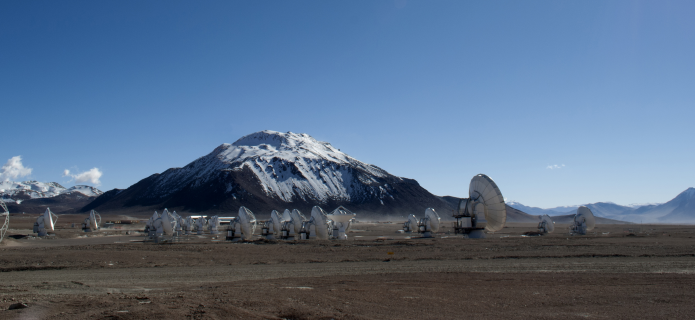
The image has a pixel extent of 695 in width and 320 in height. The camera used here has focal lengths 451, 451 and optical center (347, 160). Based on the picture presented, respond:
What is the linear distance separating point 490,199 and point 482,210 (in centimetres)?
154

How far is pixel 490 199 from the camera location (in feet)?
166

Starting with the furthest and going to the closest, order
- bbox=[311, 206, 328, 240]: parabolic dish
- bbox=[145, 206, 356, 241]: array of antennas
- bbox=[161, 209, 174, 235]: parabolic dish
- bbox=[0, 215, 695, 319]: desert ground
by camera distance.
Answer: bbox=[161, 209, 174, 235]: parabolic dish < bbox=[145, 206, 356, 241]: array of antennas < bbox=[311, 206, 328, 240]: parabolic dish < bbox=[0, 215, 695, 319]: desert ground

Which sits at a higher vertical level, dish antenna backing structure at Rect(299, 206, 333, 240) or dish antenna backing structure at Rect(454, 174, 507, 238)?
dish antenna backing structure at Rect(454, 174, 507, 238)

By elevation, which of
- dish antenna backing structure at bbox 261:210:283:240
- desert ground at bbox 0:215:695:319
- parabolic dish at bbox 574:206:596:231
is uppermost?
parabolic dish at bbox 574:206:596:231

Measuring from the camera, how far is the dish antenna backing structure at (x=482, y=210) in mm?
49875

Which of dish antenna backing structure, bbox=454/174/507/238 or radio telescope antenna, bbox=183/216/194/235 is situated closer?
dish antenna backing structure, bbox=454/174/507/238

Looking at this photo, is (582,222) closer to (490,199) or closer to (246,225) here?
(490,199)

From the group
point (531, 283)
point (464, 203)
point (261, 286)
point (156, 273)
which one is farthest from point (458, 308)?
point (464, 203)

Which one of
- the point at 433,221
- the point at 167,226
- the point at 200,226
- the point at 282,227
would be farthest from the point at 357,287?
the point at 200,226

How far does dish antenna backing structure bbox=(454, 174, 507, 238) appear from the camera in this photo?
49.9 meters

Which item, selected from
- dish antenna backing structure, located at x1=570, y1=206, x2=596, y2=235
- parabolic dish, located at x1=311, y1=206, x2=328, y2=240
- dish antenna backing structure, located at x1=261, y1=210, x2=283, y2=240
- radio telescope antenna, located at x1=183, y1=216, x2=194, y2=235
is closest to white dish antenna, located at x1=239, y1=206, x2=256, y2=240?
dish antenna backing structure, located at x1=261, y1=210, x2=283, y2=240

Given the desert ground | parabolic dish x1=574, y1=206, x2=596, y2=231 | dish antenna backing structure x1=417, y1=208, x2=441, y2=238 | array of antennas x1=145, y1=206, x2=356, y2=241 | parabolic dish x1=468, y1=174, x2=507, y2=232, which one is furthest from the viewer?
parabolic dish x1=574, y1=206, x2=596, y2=231

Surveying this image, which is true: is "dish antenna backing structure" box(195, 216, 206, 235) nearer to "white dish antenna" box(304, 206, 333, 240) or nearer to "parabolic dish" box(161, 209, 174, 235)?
"parabolic dish" box(161, 209, 174, 235)

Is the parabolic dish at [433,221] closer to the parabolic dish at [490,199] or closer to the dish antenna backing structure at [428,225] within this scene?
the dish antenna backing structure at [428,225]
